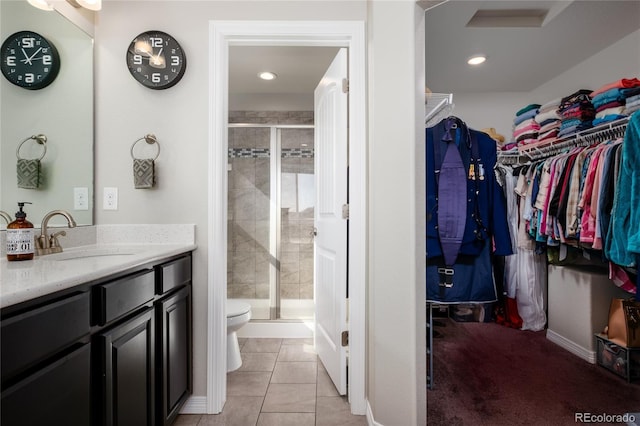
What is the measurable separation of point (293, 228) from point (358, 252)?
156 cm

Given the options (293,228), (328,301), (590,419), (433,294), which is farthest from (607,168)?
(293,228)

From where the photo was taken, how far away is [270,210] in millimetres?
3191

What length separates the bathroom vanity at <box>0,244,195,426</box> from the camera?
2.35 feet

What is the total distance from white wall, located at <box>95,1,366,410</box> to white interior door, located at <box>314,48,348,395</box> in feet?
1.61

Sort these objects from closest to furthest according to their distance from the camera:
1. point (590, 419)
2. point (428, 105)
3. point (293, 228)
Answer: point (590, 419)
point (428, 105)
point (293, 228)

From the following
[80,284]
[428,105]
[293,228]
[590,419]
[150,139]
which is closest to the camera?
[80,284]

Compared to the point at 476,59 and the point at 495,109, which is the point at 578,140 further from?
the point at 495,109

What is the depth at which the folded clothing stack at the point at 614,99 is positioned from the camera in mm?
1942

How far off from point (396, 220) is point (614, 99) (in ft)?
6.15

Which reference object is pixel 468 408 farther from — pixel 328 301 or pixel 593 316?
pixel 593 316

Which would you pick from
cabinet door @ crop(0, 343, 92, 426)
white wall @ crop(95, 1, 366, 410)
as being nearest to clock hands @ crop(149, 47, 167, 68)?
white wall @ crop(95, 1, 366, 410)

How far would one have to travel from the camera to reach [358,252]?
5.71 feet

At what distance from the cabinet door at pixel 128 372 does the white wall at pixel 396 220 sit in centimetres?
103

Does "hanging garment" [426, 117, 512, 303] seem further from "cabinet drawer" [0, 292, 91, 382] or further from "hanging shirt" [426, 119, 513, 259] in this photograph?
"cabinet drawer" [0, 292, 91, 382]
